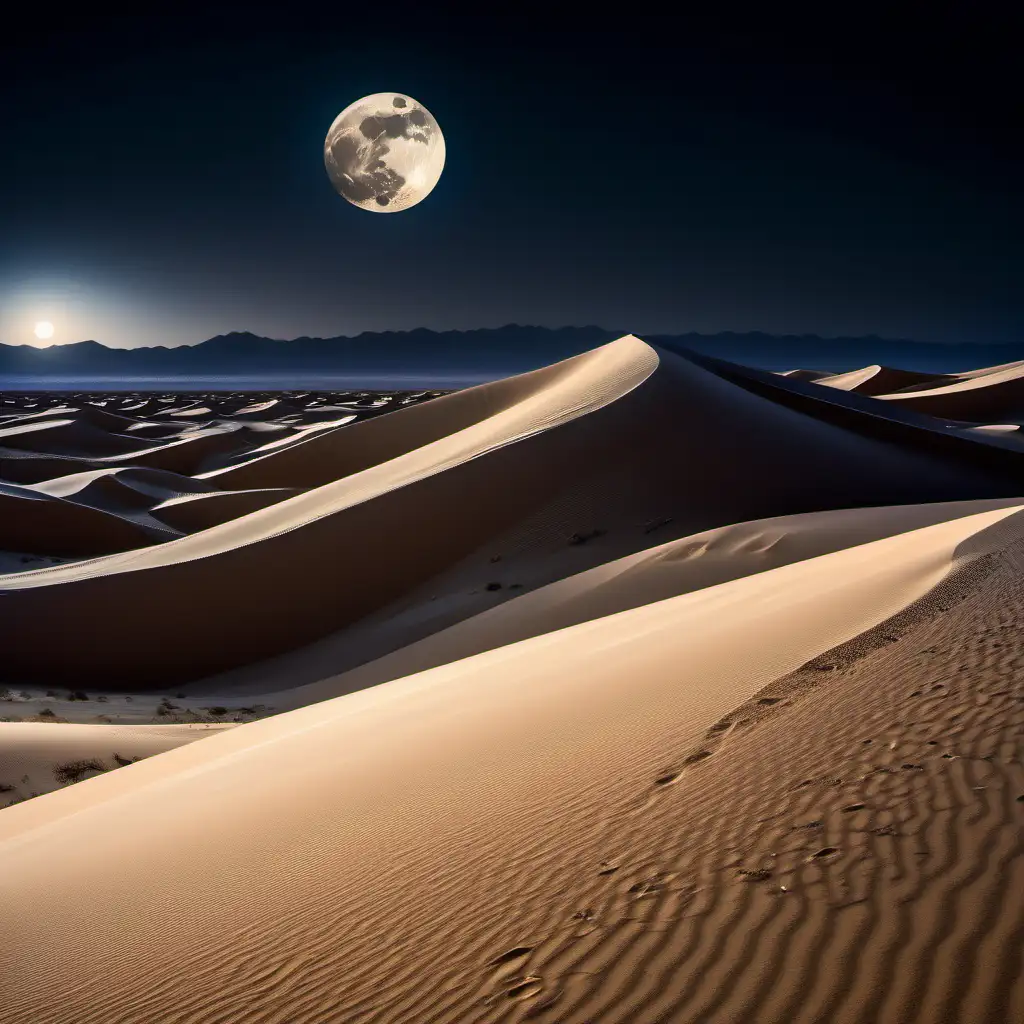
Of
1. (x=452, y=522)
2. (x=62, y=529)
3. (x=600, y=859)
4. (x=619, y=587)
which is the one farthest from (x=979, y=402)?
(x=600, y=859)

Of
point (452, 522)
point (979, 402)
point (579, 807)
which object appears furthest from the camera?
point (979, 402)

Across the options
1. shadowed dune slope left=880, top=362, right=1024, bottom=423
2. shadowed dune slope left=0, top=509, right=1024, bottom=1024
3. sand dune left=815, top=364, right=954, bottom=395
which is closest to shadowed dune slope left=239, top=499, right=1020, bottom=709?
shadowed dune slope left=0, top=509, right=1024, bottom=1024

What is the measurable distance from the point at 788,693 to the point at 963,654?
77cm

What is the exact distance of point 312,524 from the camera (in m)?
15.9

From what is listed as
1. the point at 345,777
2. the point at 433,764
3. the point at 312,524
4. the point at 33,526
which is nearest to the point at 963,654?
the point at 433,764

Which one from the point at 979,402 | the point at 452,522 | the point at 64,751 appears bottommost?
the point at 64,751

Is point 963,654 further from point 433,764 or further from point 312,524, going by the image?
point 312,524

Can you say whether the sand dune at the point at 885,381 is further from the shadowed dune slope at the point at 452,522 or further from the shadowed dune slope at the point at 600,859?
the shadowed dune slope at the point at 600,859

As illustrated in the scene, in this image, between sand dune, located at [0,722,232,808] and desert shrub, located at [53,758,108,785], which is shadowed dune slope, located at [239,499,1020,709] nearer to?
sand dune, located at [0,722,232,808]

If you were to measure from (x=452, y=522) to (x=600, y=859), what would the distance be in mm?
12968

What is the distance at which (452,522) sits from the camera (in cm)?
1561

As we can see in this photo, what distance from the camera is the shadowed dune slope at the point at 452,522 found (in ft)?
45.0

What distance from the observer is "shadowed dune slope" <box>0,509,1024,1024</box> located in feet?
6.80

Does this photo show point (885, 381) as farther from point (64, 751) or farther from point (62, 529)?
point (64, 751)
